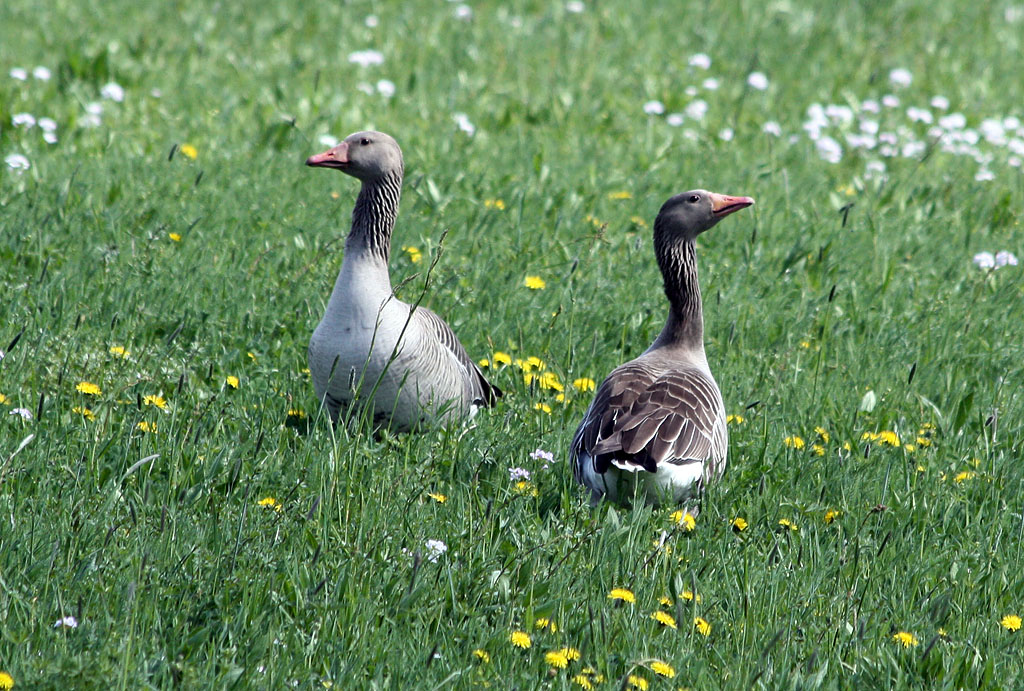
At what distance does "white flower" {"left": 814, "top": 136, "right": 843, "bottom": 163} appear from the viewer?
1025cm

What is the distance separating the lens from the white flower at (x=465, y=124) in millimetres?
9852

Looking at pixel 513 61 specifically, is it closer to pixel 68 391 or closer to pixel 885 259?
pixel 885 259

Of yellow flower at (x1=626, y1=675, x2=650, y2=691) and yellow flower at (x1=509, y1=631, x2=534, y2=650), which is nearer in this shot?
yellow flower at (x1=626, y1=675, x2=650, y2=691)

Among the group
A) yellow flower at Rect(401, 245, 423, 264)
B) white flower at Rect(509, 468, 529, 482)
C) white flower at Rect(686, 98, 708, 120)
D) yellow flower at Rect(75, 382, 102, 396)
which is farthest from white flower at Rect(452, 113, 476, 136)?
white flower at Rect(509, 468, 529, 482)

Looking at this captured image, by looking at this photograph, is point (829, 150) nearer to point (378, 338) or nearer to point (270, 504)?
point (378, 338)

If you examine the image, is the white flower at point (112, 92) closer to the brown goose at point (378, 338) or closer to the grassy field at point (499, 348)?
the grassy field at point (499, 348)

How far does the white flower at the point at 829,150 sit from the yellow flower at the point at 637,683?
7350 mm

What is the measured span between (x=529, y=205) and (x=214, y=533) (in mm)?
4999

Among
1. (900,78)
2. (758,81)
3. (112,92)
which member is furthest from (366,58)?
(900,78)

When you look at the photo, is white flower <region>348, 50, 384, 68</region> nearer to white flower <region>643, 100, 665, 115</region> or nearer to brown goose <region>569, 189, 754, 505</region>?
white flower <region>643, 100, 665, 115</region>

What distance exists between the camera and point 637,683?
3.78 m

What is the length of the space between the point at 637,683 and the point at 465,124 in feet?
22.6

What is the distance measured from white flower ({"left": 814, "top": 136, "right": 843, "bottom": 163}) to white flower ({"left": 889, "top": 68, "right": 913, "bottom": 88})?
2.13m

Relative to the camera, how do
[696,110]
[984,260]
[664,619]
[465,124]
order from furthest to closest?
[696,110], [465,124], [984,260], [664,619]
